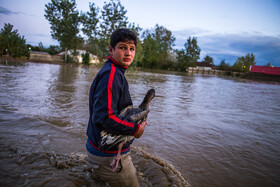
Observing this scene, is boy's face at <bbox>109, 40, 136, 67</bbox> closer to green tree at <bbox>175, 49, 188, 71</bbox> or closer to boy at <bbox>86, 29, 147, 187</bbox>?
boy at <bbox>86, 29, 147, 187</bbox>

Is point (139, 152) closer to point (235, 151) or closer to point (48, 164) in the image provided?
point (48, 164)

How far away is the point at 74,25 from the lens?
45.8 m

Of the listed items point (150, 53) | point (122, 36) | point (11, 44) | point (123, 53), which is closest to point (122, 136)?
point (123, 53)

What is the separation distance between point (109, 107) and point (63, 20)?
50004 mm

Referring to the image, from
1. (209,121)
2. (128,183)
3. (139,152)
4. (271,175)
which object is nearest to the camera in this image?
(128,183)

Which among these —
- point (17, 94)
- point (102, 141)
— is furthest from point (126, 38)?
point (17, 94)

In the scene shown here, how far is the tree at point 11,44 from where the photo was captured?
114 ft

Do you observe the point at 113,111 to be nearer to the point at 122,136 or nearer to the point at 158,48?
the point at 122,136

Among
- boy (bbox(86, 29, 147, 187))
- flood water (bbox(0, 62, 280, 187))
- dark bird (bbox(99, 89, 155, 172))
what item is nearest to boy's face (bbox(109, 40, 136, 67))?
boy (bbox(86, 29, 147, 187))

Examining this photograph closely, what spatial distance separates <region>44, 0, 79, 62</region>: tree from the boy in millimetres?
48329

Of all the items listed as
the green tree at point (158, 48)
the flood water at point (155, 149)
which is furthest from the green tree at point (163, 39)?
the flood water at point (155, 149)

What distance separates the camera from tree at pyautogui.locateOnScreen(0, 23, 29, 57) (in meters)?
34.8

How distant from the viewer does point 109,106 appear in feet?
5.22

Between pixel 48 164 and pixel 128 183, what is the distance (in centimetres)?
174
